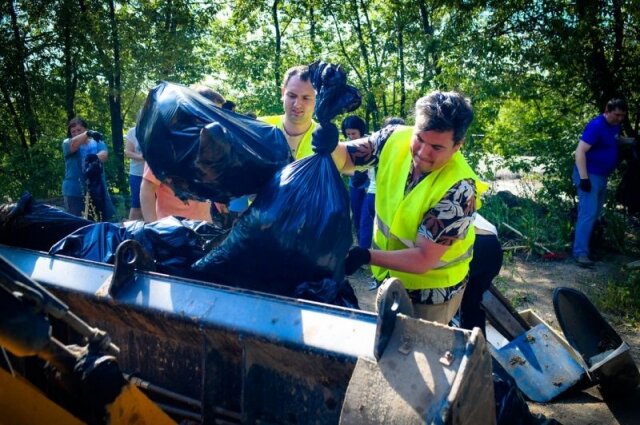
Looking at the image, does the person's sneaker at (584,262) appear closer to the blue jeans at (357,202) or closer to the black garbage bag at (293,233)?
the blue jeans at (357,202)

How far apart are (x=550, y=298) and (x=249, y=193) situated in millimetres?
3880

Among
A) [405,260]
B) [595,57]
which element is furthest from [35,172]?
[405,260]

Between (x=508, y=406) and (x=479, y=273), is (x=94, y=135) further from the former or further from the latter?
(x=508, y=406)

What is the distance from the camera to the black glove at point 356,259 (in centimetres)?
200

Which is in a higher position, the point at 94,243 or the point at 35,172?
the point at 94,243

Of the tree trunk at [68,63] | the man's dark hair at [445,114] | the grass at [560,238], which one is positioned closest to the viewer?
the man's dark hair at [445,114]

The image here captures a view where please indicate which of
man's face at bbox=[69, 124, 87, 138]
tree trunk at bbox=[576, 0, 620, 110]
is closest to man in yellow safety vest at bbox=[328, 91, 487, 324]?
man's face at bbox=[69, 124, 87, 138]

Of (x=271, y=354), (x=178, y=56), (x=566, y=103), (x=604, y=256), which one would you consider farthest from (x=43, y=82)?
(x=271, y=354)

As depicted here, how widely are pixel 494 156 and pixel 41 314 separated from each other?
793 cm

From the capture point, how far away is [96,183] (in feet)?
20.0

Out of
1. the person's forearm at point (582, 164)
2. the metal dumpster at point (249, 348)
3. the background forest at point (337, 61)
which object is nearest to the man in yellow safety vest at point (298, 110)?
the metal dumpster at point (249, 348)

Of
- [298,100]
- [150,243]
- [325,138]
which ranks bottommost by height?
[150,243]

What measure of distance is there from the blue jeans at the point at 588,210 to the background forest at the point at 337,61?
3.88 feet

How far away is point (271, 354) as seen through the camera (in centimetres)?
145
